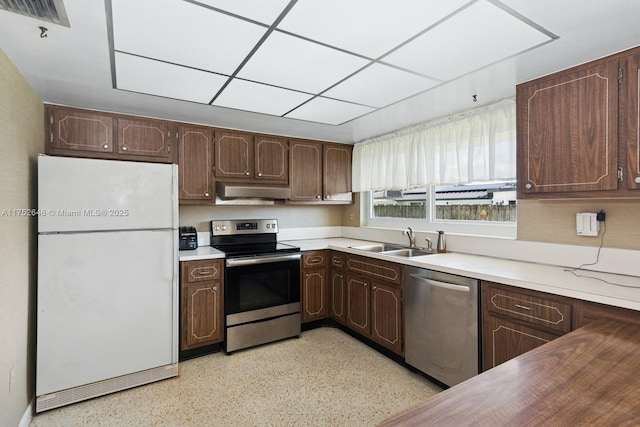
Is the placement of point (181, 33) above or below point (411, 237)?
above

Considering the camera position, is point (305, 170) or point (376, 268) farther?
point (305, 170)

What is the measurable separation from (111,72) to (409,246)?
2.90m

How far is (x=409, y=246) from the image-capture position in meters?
3.42


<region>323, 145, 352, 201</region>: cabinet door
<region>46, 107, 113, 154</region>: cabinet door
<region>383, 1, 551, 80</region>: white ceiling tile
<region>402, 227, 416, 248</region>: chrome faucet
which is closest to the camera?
<region>383, 1, 551, 80</region>: white ceiling tile

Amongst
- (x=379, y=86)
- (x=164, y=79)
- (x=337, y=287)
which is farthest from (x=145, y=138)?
(x=337, y=287)

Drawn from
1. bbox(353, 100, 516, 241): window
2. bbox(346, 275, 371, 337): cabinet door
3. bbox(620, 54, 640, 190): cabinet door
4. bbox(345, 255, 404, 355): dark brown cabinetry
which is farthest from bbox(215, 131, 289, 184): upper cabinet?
bbox(620, 54, 640, 190): cabinet door

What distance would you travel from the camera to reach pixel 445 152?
3104mm

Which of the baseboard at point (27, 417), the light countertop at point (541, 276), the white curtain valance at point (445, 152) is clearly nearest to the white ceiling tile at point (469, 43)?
the white curtain valance at point (445, 152)

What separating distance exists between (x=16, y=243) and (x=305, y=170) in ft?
8.67

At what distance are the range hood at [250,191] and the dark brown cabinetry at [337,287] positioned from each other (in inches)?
34.5

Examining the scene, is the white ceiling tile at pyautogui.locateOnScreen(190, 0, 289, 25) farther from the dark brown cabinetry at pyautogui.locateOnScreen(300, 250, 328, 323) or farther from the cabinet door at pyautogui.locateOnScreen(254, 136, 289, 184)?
the dark brown cabinetry at pyautogui.locateOnScreen(300, 250, 328, 323)

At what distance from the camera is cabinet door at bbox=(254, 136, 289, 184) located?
3584 millimetres

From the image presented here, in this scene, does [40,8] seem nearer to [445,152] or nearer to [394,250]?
[445,152]

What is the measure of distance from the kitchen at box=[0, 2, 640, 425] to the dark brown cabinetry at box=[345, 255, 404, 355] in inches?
27.9
